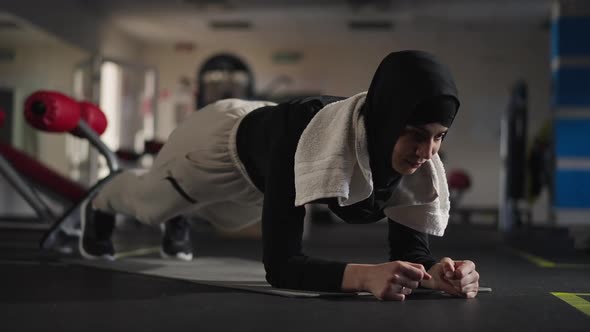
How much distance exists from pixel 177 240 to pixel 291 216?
3.26ft

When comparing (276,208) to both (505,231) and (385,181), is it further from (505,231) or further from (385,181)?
(505,231)

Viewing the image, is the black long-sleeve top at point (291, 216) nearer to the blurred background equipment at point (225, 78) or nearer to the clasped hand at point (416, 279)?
the clasped hand at point (416, 279)

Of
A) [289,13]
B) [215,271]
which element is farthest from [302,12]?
[215,271]

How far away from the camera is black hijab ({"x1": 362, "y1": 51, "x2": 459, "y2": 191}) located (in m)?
1.13

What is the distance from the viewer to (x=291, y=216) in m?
1.30

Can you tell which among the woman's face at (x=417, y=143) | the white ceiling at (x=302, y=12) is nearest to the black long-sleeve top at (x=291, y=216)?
the woman's face at (x=417, y=143)

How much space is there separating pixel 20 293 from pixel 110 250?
2.45 feet

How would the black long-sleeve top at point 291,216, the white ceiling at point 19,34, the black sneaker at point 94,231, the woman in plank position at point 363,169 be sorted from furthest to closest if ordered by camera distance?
1. the white ceiling at point 19,34
2. the black sneaker at point 94,231
3. the black long-sleeve top at point 291,216
4. the woman in plank position at point 363,169

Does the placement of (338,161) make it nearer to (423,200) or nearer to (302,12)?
(423,200)

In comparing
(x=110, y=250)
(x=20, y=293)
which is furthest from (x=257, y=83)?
(x=20, y=293)

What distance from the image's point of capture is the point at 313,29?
812 centimetres

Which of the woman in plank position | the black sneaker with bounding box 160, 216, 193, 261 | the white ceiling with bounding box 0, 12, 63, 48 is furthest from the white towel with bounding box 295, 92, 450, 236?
the white ceiling with bounding box 0, 12, 63, 48

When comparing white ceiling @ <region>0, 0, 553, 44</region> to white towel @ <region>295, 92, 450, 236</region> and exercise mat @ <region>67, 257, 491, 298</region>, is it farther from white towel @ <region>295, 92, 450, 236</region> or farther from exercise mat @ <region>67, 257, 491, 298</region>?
white towel @ <region>295, 92, 450, 236</region>

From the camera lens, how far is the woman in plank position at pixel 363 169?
117 centimetres
